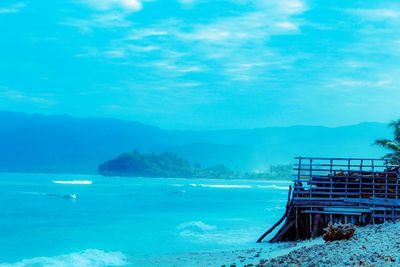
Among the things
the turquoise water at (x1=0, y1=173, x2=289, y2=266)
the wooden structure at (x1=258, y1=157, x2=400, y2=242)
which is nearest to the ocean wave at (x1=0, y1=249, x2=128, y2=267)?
→ the turquoise water at (x1=0, y1=173, x2=289, y2=266)

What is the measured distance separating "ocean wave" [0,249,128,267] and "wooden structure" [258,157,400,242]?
7.31 meters

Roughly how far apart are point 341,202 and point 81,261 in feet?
38.6

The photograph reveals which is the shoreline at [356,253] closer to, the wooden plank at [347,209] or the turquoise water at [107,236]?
the wooden plank at [347,209]

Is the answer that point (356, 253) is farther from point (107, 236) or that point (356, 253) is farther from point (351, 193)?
point (107, 236)

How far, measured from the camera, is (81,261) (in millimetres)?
29969

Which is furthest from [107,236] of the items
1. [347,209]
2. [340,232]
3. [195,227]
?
[340,232]

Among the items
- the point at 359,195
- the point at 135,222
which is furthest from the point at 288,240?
the point at 135,222

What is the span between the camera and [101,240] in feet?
139

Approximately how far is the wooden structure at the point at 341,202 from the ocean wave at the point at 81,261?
7.31m

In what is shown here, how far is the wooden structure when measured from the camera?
28.7 m

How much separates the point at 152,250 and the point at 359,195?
1095cm

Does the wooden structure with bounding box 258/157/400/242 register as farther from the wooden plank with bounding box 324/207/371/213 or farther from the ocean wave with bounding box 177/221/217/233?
the ocean wave with bounding box 177/221/217/233

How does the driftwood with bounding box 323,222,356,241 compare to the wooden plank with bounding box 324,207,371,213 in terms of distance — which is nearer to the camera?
the driftwood with bounding box 323,222,356,241

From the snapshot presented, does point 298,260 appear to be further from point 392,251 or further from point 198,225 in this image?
point 198,225
